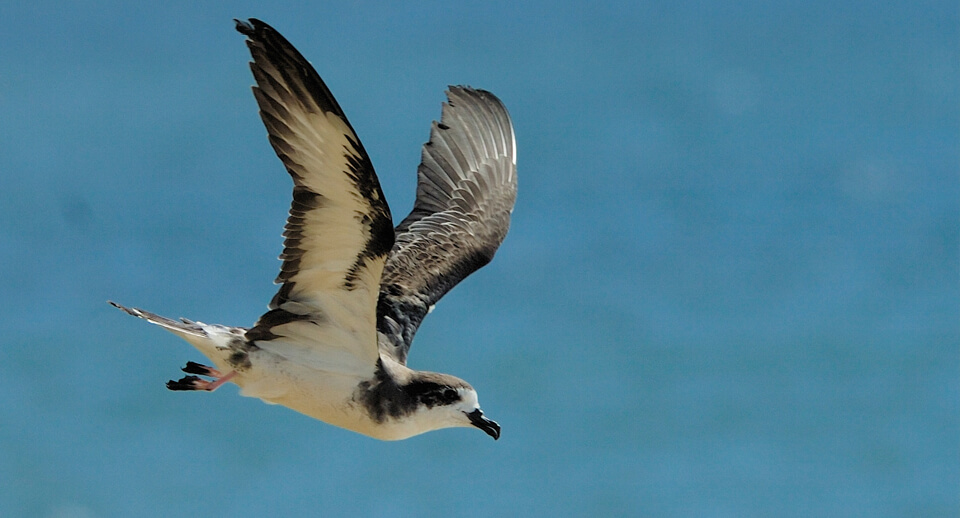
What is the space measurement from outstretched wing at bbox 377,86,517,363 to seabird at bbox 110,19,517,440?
0.03 m

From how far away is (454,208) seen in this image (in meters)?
13.7

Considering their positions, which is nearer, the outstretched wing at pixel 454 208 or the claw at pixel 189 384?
the claw at pixel 189 384

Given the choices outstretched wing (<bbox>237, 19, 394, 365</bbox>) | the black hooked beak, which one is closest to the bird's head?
the black hooked beak

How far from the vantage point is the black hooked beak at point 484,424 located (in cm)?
984

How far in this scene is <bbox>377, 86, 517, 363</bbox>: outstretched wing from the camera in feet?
40.0

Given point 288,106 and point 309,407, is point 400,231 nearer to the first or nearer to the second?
point 309,407

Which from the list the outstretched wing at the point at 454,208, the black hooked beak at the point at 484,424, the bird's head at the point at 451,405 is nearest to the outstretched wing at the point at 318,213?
the bird's head at the point at 451,405

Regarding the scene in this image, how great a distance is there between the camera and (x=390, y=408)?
9664mm

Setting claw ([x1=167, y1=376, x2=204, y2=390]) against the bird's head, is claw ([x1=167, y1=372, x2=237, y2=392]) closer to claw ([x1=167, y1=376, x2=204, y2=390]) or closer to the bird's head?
claw ([x1=167, y1=376, x2=204, y2=390])

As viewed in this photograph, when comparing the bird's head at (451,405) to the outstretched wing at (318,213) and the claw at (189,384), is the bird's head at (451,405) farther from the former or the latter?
the claw at (189,384)

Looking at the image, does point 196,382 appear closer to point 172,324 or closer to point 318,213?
point 172,324

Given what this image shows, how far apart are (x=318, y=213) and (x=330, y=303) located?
102cm

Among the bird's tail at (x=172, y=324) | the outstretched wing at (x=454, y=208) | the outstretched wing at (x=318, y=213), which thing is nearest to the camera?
the outstretched wing at (x=318, y=213)

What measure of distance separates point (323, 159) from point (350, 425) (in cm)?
240
